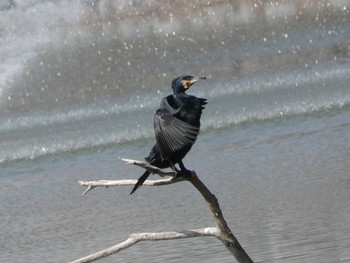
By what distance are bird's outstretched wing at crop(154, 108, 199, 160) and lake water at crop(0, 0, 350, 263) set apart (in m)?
1.23

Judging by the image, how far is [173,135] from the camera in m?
5.54

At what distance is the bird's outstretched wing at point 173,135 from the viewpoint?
553 cm

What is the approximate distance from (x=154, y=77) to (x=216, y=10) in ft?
11.8

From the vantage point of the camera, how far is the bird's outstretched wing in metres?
5.53

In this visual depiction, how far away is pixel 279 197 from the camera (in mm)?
8320

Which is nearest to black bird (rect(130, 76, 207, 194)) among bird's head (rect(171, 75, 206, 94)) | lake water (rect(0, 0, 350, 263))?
bird's head (rect(171, 75, 206, 94))

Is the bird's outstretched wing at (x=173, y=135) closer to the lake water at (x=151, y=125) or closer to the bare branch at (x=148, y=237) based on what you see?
the bare branch at (x=148, y=237)

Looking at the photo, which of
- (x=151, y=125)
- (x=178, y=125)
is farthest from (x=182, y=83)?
(x=151, y=125)

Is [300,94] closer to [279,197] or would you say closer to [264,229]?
[279,197]

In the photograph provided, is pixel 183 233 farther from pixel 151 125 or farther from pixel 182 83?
pixel 151 125

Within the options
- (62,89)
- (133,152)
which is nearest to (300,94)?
(133,152)

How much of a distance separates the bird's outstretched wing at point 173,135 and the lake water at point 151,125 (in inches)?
48.3

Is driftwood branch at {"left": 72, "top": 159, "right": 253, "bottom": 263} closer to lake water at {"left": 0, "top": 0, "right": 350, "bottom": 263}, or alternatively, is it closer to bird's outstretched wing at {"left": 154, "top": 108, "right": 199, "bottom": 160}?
bird's outstretched wing at {"left": 154, "top": 108, "right": 199, "bottom": 160}

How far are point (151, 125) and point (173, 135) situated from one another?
6.55 meters
